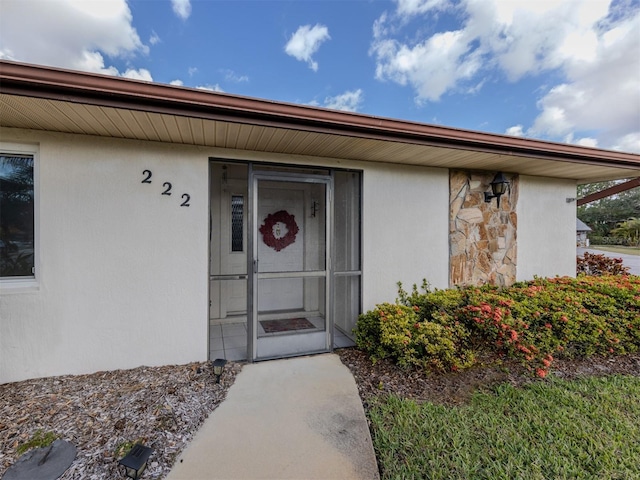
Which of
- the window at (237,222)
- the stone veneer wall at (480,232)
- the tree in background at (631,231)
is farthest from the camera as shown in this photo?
the tree in background at (631,231)

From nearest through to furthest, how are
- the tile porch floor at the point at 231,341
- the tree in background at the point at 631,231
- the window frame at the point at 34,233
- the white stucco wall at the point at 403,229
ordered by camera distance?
the window frame at the point at 34,233
the tile porch floor at the point at 231,341
the white stucco wall at the point at 403,229
the tree in background at the point at 631,231

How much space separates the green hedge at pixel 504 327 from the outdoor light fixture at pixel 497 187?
58.8 inches

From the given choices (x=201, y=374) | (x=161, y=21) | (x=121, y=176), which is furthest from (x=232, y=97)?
(x=161, y=21)

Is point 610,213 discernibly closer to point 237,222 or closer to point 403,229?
point 403,229

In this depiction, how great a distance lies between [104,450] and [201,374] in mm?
1101

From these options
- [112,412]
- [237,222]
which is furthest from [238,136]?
[112,412]

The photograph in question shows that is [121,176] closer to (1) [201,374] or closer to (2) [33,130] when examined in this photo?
(2) [33,130]

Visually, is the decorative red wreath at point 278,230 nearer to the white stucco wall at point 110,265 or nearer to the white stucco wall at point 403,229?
the white stucco wall at point 110,265

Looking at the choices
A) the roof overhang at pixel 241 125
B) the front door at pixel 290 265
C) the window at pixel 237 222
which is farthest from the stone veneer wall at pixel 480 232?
the window at pixel 237 222

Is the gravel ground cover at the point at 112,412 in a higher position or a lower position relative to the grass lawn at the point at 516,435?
higher

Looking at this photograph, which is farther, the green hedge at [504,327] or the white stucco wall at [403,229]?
the white stucco wall at [403,229]

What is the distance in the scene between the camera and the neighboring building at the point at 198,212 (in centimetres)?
260

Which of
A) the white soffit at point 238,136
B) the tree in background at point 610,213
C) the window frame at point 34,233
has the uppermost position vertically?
the tree in background at point 610,213

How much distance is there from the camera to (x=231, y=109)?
2400 millimetres
